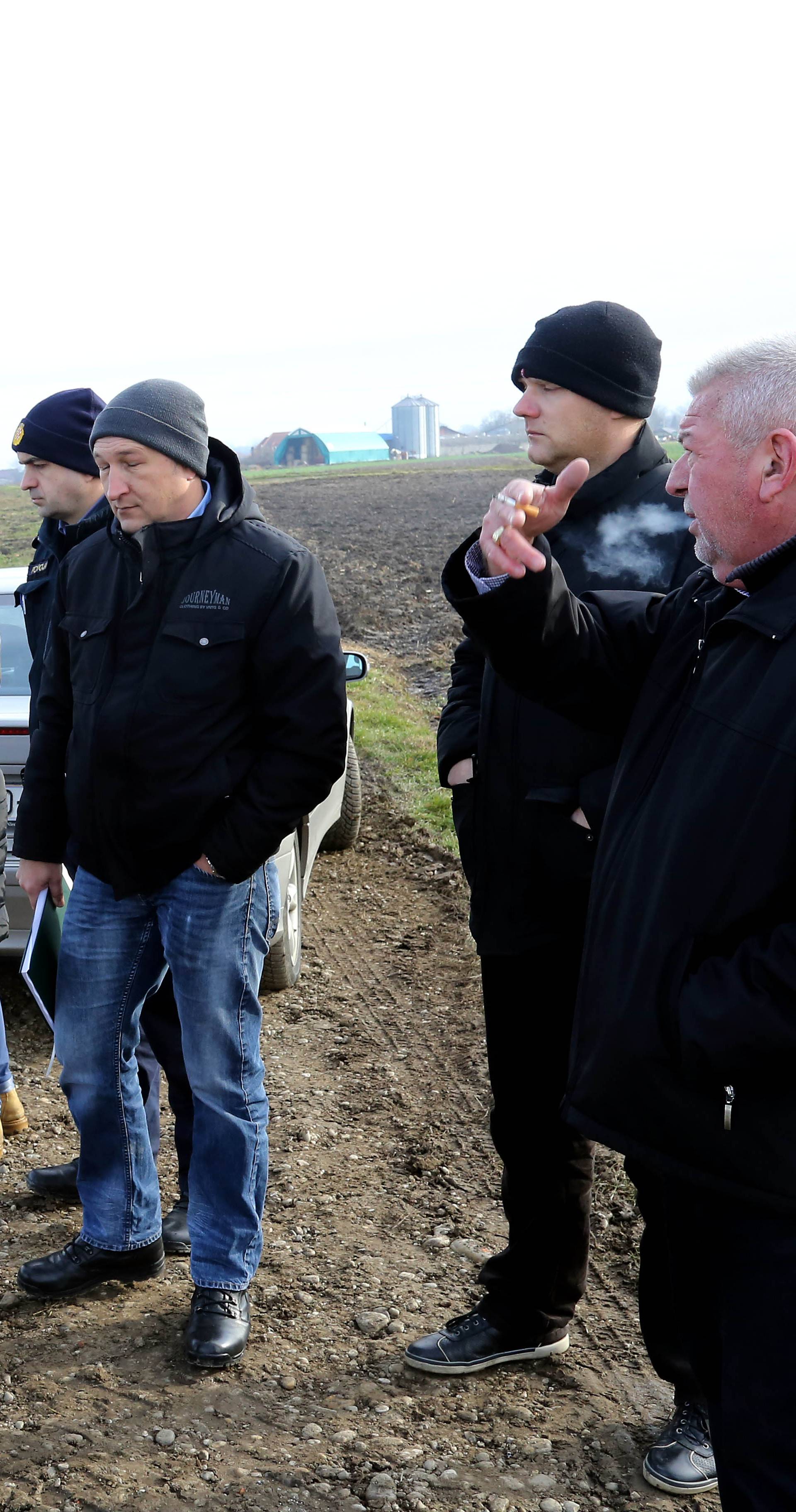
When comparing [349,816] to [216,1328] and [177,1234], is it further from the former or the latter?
[216,1328]

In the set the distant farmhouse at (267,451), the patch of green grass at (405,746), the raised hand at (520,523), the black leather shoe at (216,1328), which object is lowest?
the distant farmhouse at (267,451)

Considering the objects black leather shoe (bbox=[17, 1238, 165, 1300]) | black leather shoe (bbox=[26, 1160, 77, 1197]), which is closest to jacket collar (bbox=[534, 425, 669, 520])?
black leather shoe (bbox=[17, 1238, 165, 1300])

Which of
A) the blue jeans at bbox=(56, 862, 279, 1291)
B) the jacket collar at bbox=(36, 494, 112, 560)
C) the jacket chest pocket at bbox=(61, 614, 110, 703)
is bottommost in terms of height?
the blue jeans at bbox=(56, 862, 279, 1291)

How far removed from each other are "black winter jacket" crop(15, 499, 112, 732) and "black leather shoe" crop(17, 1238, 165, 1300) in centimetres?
148

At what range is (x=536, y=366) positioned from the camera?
2807 mm

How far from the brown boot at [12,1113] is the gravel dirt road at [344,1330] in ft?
0.33

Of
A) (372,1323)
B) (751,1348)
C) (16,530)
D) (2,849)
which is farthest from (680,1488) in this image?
(16,530)

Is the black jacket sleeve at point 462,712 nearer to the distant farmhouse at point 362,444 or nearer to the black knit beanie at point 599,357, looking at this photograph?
the black knit beanie at point 599,357

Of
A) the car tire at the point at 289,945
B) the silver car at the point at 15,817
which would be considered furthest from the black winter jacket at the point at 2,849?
the car tire at the point at 289,945

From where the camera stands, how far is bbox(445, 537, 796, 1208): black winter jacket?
6.03 feet

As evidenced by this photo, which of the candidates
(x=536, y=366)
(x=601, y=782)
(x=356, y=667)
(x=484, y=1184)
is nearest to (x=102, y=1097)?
(x=484, y=1184)

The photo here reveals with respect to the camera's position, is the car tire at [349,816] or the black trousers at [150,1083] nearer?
the black trousers at [150,1083]

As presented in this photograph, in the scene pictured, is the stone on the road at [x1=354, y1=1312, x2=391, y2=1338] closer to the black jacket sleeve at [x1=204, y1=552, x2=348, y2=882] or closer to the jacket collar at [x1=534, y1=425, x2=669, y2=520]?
the black jacket sleeve at [x1=204, y1=552, x2=348, y2=882]

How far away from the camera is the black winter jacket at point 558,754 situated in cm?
275
